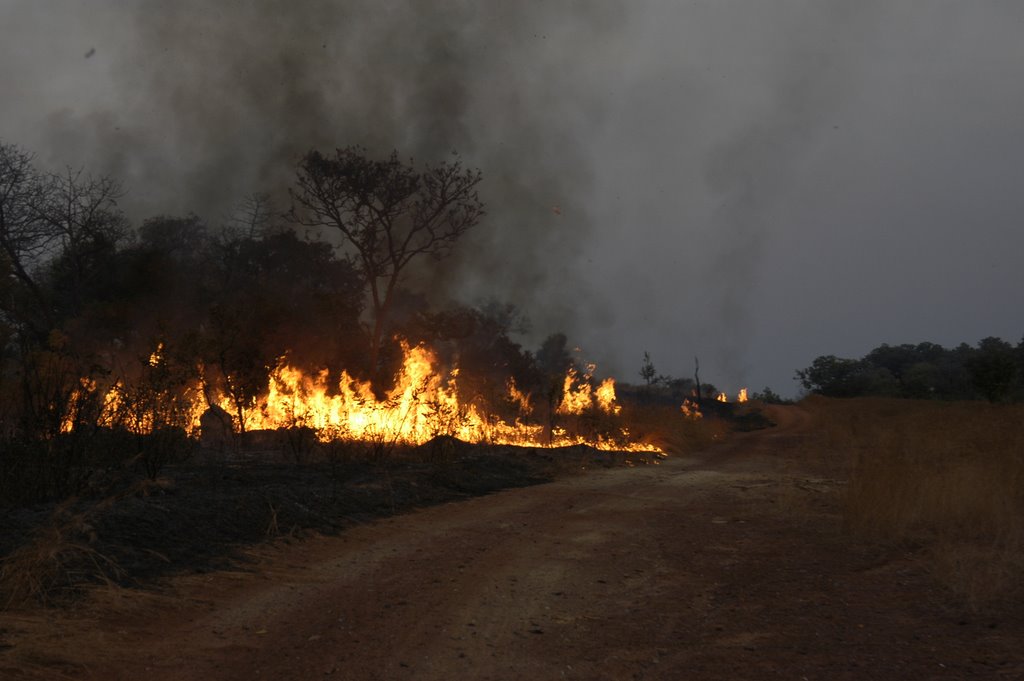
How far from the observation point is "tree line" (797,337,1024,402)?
40.3 m

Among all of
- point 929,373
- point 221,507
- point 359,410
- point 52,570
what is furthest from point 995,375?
point 52,570

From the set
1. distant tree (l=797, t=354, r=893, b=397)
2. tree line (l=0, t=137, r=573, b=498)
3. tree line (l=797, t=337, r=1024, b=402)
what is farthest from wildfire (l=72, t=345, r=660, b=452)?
distant tree (l=797, t=354, r=893, b=397)

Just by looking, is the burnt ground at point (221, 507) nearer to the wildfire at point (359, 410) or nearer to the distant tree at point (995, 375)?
the wildfire at point (359, 410)

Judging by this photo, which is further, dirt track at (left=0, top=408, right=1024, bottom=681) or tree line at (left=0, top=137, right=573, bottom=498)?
tree line at (left=0, top=137, right=573, bottom=498)

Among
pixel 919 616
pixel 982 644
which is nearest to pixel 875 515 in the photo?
pixel 919 616

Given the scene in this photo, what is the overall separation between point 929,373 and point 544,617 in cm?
7125

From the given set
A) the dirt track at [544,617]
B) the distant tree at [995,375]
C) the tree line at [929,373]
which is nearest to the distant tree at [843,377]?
the tree line at [929,373]

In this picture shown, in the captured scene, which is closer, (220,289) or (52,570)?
(52,570)

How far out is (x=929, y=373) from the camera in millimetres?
66562

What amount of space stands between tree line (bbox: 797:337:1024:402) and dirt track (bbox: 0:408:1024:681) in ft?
96.1

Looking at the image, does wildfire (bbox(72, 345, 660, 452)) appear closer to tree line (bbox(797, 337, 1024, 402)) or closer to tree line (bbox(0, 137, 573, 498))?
tree line (bbox(0, 137, 573, 498))

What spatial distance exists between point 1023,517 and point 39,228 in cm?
2710

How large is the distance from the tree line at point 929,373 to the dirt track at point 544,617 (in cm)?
2928

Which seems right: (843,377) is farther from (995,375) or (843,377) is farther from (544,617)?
(544,617)
